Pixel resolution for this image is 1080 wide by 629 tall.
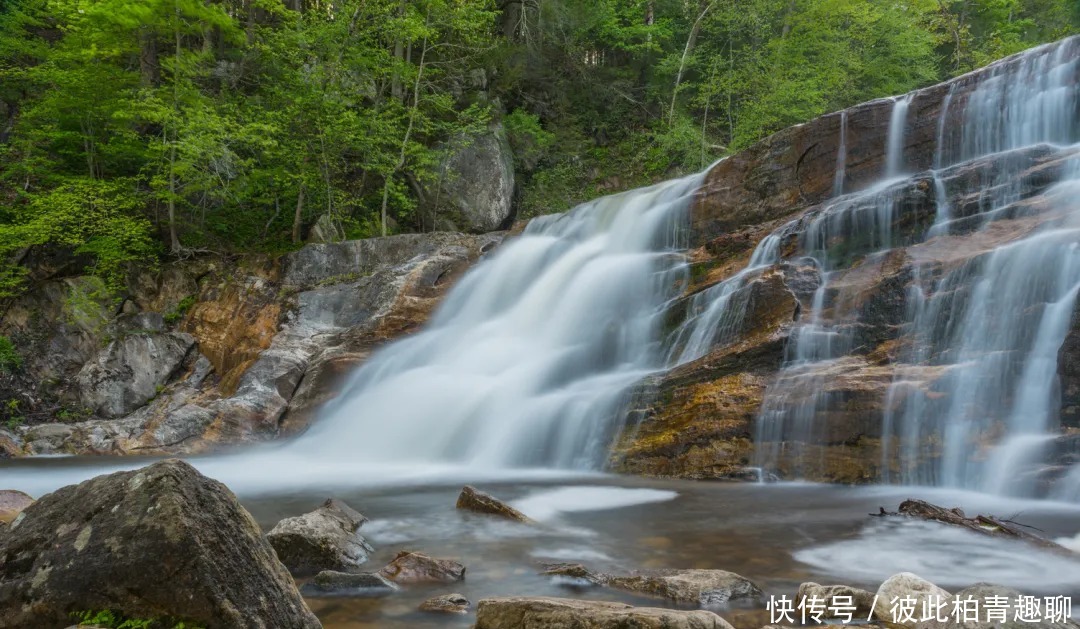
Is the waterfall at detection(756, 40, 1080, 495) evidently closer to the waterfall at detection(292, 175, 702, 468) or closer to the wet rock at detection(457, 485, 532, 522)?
the waterfall at detection(292, 175, 702, 468)

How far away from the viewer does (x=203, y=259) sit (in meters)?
15.0

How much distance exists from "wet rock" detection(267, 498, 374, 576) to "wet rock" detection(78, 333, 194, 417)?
31.1 feet

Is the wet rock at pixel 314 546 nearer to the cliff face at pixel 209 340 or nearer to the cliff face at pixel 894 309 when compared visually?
the cliff face at pixel 894 309

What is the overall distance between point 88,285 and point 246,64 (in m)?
7.71

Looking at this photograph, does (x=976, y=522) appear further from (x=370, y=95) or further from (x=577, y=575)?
(x=370, y=95)

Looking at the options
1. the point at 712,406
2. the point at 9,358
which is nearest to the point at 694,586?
the point at 712,406

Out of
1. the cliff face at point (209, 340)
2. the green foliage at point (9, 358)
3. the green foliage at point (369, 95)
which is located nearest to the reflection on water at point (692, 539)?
the cliff face at point (209, 340)

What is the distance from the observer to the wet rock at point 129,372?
1203 cm

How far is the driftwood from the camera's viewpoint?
4469 mm

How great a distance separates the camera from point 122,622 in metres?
2.40

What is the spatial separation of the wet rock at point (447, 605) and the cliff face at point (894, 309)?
4149 mm

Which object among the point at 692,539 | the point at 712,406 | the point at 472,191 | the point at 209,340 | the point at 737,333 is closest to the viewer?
the point at 692,539

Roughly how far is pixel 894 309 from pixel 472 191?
12.5m

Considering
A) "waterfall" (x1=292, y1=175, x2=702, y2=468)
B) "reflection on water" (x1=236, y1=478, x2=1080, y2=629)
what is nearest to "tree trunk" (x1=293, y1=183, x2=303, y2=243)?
"waterfall" (x1=292, y1=175, x2=702, y2=468)
